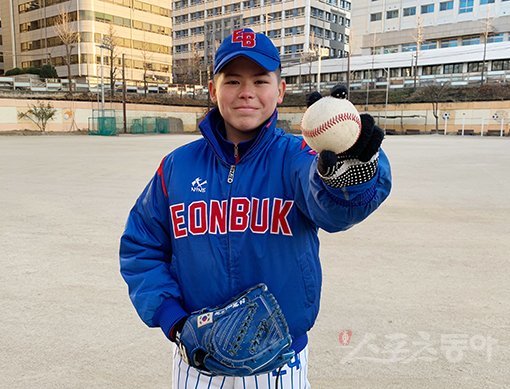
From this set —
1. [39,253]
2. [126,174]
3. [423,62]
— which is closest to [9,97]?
[126,174]

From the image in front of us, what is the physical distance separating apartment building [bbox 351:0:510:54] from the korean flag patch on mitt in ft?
239

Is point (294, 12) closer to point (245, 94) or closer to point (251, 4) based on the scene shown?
point (251, 4)

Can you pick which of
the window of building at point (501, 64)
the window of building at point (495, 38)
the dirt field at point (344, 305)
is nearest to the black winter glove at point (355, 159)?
the dirt field at point (344, 305)

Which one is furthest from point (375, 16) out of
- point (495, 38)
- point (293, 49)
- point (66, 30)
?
point (66, 30)

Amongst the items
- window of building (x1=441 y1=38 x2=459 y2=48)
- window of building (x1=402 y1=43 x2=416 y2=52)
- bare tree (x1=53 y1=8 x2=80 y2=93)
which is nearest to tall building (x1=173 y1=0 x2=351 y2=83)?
window of building (x1=402 y1=43 x2=416 y2=52)

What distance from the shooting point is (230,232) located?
5.58 ft

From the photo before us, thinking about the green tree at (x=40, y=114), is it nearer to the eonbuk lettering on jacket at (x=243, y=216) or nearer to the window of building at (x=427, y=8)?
the eonbuk lettering on jacket at (x=243, y=216)

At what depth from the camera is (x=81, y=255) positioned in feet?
17.7

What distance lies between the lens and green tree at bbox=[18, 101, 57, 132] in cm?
4369

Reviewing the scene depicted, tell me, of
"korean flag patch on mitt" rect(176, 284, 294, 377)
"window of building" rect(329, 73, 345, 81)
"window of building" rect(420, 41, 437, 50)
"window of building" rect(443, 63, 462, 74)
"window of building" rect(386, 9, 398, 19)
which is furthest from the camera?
"window of building" rect(386, 9, 398, 19)

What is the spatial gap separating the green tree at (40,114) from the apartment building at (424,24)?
53.0m

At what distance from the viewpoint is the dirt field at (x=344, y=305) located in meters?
2.99

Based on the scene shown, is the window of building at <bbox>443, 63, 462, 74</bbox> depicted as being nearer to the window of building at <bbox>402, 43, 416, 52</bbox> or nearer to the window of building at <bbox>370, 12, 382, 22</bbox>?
the window of building at <bbox>402, 43, 416, 52</bbox>

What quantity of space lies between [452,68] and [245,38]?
7481 centimetres
